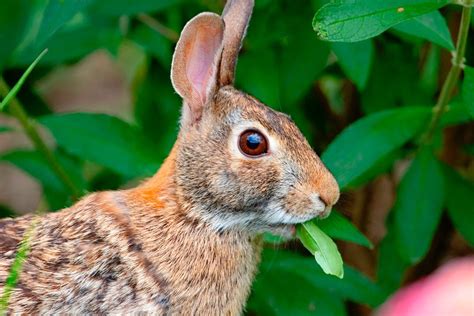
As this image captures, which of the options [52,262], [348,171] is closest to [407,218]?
[348,171]

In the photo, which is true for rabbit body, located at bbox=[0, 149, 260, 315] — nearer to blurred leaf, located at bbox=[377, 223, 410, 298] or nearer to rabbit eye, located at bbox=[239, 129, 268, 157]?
rabbit eye, located at bbox=[239, 129, 268, 157]

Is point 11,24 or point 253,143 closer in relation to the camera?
point 253,143

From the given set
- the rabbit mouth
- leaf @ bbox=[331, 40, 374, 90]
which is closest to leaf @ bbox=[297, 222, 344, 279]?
the rabbit mouth

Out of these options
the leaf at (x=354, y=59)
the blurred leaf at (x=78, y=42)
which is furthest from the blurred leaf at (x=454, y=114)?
the blurred leaf at (x=78, y=42)

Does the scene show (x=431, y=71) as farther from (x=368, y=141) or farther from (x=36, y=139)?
(x=36, y=139)

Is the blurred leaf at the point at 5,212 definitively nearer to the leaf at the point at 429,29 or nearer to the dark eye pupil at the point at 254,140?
the dark eye pupil at the point at 254,140

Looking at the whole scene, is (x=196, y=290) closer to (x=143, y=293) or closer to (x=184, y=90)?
(x=143, y=293)

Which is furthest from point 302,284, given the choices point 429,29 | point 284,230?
point 429,29
